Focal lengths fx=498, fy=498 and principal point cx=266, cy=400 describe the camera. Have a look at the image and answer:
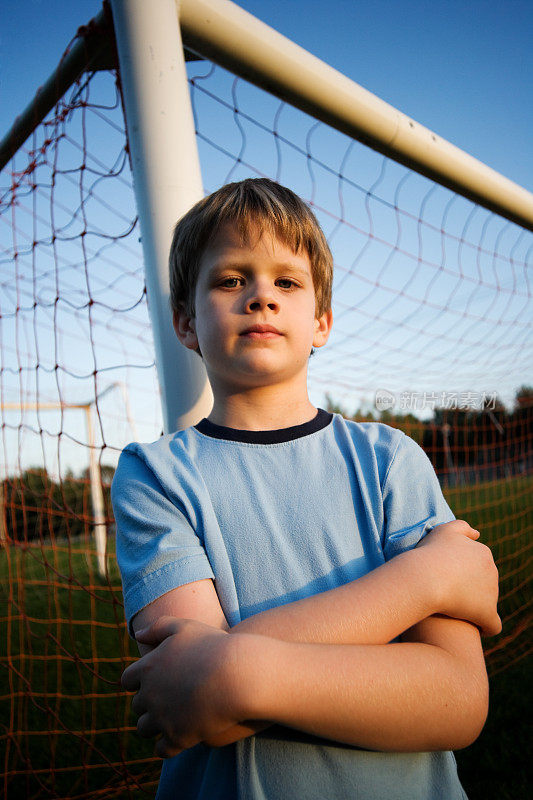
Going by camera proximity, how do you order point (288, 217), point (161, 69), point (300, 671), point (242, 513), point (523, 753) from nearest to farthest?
point (300, 671) < point (242, 513) < point (288, 217) < point (161, 69) < point (523, 753)

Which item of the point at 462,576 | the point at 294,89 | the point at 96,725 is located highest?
the point at 294,89

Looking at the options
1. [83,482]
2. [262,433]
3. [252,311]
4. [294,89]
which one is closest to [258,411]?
[262,433]

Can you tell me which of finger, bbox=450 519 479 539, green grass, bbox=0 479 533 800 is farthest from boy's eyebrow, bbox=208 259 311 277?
green grass, bbox=0 479 533 800

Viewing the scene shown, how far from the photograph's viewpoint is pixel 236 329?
2.39ft

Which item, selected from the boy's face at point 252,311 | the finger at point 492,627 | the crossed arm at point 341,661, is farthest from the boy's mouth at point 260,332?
the finger at point 492,627

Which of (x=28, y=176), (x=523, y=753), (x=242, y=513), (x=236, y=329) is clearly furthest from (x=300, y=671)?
(x=28, y=176)

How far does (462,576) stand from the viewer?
1.92 ft

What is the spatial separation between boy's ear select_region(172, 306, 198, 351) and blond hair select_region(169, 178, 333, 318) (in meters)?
0.02

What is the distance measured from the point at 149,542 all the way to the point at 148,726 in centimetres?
19

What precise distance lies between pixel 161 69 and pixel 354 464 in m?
0.81

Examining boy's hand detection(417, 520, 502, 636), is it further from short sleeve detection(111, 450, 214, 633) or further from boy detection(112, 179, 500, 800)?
short sleeve detection(111, 450, 214, 633)

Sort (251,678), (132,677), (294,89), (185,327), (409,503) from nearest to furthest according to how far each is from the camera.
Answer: (251,678) < (132,677) < (409,503) < (185,327) < (294,89)

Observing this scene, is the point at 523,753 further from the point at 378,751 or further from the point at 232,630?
the point at 232,630

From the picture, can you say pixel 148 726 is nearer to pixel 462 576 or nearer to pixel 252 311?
pixel 462 576
